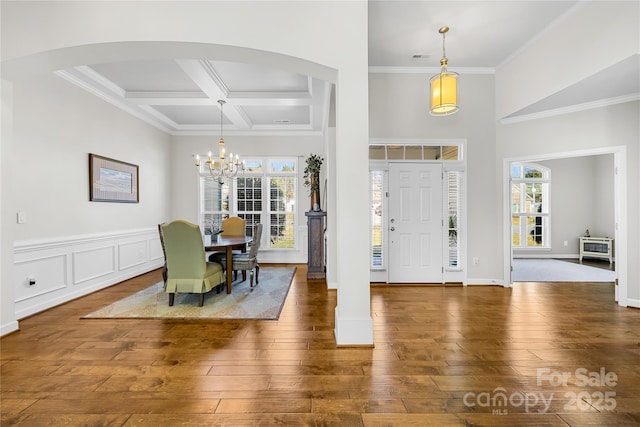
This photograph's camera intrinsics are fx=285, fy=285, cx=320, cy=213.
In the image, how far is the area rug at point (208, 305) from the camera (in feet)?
10.6

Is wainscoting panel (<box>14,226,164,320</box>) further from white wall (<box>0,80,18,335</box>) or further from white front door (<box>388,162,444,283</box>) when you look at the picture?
white front door (<box>388,162,444,283</box>)

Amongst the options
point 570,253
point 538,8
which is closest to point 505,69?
point 538,8

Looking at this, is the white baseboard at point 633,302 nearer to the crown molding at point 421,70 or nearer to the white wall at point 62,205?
the crown molding at point 421,70

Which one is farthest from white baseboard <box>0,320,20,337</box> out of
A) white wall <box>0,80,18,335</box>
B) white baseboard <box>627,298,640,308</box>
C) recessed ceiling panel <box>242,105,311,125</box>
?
white baseboard <box>627,298,640,308</box>

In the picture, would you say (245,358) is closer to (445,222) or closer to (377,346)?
(377,346)

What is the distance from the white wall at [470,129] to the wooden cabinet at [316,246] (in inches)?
68.1

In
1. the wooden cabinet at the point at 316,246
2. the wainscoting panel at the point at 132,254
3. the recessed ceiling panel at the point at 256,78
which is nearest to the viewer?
the recessed ceiling panel at the point at 256,78

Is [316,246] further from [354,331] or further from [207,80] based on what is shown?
[207,80]

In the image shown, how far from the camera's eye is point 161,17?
2.46 metres

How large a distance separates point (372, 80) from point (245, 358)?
4.16 meters

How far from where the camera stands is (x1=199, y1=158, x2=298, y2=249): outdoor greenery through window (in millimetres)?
6680

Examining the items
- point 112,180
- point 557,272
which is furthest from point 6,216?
point 557,272

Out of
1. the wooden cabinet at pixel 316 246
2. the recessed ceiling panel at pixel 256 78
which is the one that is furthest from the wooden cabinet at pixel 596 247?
the recessed ceiling panel at pixel 256 78

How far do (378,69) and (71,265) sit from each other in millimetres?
5216
